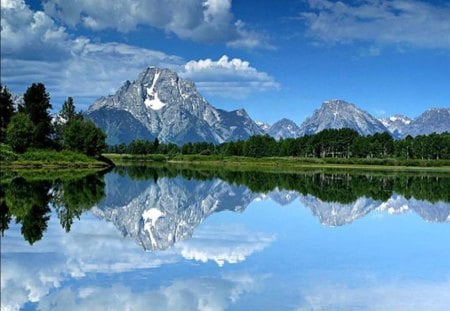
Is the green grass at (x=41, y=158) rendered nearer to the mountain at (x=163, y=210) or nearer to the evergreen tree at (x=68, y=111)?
the evergreen tree at (x=68, y=111)

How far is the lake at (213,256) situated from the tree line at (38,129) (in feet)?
A: 153

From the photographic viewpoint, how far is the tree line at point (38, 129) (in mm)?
84438

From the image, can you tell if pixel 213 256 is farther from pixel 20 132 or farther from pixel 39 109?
pixel 39 109

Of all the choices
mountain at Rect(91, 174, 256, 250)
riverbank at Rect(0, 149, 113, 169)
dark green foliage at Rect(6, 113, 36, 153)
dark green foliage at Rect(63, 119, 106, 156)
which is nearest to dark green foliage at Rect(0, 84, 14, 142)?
dark green foliage at Rect(6, 113, 36, 153)

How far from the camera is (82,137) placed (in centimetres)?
10181

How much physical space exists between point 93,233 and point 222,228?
24.4 feet

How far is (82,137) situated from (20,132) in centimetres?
1865

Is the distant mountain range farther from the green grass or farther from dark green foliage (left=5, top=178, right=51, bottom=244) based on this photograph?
the green grass

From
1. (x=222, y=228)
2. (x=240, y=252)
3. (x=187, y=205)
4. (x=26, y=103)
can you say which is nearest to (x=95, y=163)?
(x=26, y=103)

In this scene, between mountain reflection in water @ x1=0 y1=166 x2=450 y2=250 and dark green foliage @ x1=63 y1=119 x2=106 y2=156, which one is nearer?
mountain reflection in water @ x1=0 y1=166 x2=450 y2=250

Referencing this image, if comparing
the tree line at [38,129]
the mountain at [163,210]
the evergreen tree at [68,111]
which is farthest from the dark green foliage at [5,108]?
the mountain at [163,210]

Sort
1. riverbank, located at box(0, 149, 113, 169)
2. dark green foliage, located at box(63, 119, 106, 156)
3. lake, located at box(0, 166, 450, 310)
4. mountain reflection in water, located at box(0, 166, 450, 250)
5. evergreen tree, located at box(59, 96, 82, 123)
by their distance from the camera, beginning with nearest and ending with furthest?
lake, located at box(0, 166, 450, 310) → mountain reflection in water, located at box(0, 166, 450, 250) → riverbank, located at box(0, 149, 113, 169) → dark green foliage, located at box(63, 119, 106, 156) → evergreen tree, located at box(59, 96, 82, 123)

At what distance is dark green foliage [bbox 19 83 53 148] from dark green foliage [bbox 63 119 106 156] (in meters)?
7.22

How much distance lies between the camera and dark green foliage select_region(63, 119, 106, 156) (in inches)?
4003
